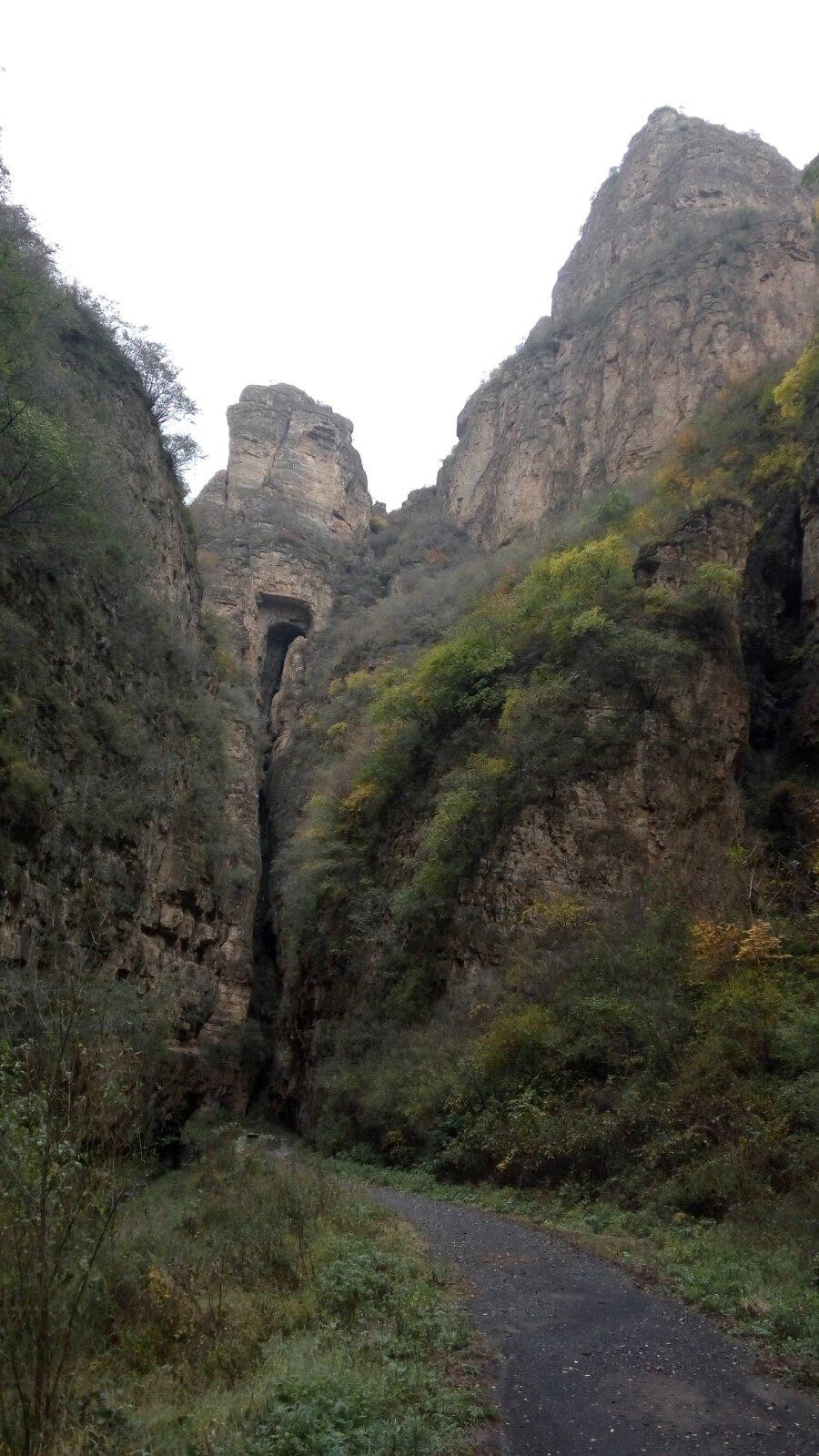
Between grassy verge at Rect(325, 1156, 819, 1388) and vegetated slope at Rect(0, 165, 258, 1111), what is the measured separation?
6.95 metres

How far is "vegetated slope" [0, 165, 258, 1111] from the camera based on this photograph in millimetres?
14008

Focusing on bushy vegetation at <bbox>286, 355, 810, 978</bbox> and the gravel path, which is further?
bushy vegetation at <bbox>286, 355, 810, 978</bbox>

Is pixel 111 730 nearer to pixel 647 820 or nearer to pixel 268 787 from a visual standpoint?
pixel 647 820

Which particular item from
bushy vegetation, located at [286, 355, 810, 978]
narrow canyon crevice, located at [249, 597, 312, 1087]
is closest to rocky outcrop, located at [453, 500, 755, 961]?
bushy vegetation, located at [286, 355, 810, 978]

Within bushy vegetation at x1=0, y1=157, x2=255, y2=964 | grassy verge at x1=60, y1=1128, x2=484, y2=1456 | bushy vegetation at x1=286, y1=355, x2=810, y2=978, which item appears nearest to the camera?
grassy verge at x1=60, y1=1128, x2=484, y2=1456

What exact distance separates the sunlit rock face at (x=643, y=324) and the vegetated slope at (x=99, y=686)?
996 inches

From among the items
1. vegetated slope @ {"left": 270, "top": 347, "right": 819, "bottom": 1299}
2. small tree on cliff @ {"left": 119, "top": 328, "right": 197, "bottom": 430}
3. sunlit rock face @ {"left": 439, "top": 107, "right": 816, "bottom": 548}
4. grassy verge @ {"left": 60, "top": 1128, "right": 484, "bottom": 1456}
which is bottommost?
grassy verge @ {"left": 60, "top": 1128, "right": 484, "bottom": 1456}

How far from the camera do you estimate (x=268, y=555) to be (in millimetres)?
53719

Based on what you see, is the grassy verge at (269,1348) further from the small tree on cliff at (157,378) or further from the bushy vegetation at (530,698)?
the small tree on cliff at (157,378)

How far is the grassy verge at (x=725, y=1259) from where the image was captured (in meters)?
5.84

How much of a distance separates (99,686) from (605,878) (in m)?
11.7

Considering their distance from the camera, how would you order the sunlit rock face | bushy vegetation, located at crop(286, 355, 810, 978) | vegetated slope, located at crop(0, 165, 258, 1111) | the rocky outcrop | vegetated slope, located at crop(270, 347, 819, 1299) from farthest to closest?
the sunlit rock face → bushy vegetation, located at crop(286, 355, 810, 978) → the rocky outcrop → vegetated slope, located at crop(0, 165, 258, 1111) → vegetated slope, located at crop(270, 347, 819, 1299)

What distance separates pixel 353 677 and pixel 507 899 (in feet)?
80.7

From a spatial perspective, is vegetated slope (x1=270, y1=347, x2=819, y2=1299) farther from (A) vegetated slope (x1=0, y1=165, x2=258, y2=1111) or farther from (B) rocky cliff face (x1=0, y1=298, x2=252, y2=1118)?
(B) rocky cliff face (x1=0, y1=298, x2=252, y2=1118)
